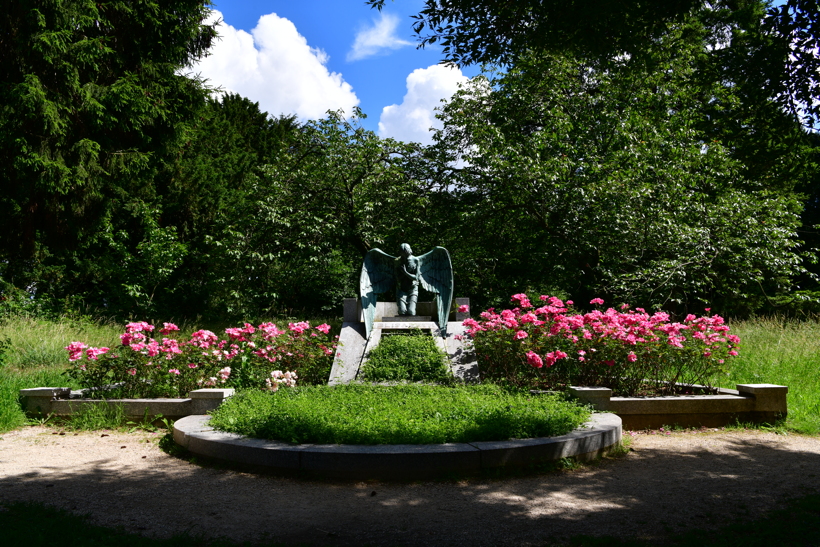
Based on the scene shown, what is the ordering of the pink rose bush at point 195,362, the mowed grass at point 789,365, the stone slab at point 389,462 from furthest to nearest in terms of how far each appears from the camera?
the mowed grass at point 789,365
the pink rose bush at point 195,362
the stone slab at point 389,462

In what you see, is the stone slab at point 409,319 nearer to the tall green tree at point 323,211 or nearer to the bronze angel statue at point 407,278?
the bronze angel statue at point 407,278

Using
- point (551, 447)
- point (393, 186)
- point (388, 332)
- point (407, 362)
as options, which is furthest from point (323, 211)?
point (551, 447)

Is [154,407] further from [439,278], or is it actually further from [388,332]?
[439,278]

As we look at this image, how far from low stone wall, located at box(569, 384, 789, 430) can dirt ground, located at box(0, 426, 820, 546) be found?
96 cm

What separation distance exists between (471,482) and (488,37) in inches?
163

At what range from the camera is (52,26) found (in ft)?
39.3

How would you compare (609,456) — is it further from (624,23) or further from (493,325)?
(624,23)

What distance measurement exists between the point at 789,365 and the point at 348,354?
6.86 metres

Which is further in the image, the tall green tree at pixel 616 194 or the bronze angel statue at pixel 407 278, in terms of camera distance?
the tall green tree at pixel 616 194

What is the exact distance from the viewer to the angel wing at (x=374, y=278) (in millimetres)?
9188

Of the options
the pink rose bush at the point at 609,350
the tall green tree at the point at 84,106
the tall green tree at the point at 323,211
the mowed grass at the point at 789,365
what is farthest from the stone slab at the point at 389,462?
the tall green tree at the point at 84,106

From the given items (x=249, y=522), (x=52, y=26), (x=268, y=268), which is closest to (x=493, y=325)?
(x=249, y=522)

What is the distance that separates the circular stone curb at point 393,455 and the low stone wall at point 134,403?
1.18 meters

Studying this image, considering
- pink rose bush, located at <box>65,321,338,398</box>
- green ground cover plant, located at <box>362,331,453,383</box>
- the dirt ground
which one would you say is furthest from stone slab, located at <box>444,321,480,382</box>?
the dirt ground
